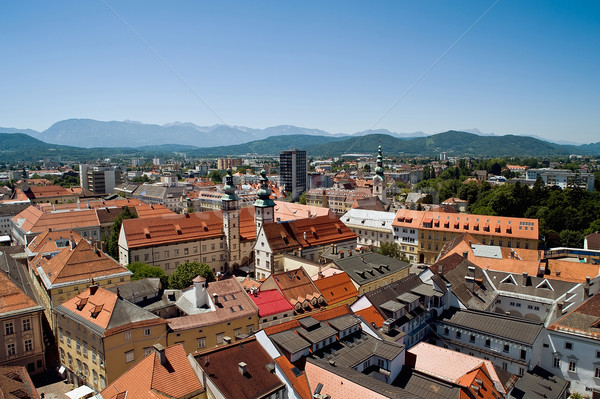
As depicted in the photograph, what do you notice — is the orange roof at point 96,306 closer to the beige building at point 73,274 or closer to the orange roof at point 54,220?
the beige building at point 73,274

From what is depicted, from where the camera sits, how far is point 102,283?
1768 inches

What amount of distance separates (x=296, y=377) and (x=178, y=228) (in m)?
41.3

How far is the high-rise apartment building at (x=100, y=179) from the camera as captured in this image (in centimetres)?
17050

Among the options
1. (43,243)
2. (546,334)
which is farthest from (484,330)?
(43,243)

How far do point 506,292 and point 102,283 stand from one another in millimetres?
44807

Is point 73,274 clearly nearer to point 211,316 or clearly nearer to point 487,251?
point 211,316

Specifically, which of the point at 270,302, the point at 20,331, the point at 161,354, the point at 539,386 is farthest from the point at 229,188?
the point at 539,386

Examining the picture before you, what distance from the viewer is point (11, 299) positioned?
36.2 metres

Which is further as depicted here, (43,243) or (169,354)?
(43,243)

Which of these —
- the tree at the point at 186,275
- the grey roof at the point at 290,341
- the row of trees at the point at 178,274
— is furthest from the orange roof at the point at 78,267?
the grey roof at the point at 290,341

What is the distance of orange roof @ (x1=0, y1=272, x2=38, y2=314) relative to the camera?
1399 inches

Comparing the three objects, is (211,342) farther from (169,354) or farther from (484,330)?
(484,330)

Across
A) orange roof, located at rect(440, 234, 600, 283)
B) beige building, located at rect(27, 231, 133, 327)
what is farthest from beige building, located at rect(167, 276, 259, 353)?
orange roof, located at rect(440, 234, 600, 283)

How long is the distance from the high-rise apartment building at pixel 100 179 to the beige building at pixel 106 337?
151493mm
